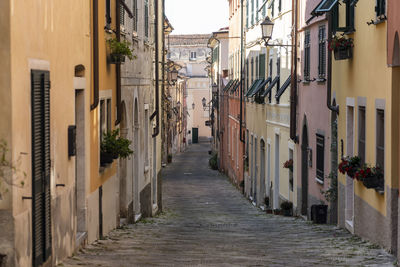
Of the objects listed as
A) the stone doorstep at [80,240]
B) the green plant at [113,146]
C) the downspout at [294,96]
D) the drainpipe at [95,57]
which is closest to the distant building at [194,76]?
the downspout at [294,96]

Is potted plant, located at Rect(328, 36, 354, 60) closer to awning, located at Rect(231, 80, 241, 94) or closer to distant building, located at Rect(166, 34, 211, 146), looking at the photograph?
awning, located at Rect(231, 80, 241, 94)

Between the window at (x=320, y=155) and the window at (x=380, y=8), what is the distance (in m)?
6.00

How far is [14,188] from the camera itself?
793cm

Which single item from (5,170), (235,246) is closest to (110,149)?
(235,246)

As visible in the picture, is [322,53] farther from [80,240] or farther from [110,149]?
[80,240]

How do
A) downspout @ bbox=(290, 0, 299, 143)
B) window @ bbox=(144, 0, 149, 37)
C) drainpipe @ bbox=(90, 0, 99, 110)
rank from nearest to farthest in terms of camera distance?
1. drainpipe @ bbox=(90, 0, 99, 110)
2. downspout @ bbox=(290, 0, 299, 143)
3. window @ bbox=(144, 0, 149, 37)

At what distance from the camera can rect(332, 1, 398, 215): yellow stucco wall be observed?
38.3ft

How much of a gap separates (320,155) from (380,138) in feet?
20.6

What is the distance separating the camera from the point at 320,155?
18.7 meters

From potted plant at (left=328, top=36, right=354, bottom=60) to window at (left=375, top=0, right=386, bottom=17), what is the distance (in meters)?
2.24

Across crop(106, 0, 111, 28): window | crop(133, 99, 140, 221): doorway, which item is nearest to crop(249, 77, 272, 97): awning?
crop(133, 99, 140, 221): doorway

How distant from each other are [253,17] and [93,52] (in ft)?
69.0

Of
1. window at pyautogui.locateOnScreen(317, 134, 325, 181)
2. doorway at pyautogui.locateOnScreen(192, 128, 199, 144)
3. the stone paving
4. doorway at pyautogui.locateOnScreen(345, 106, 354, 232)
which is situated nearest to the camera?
the stone paving

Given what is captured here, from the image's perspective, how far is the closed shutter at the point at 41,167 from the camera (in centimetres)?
882
